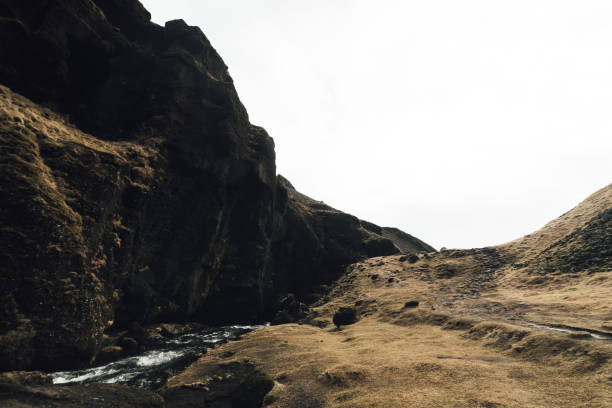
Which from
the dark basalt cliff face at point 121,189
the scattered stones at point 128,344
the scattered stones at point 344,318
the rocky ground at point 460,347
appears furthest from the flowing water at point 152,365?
the scattered stones at point 344,318

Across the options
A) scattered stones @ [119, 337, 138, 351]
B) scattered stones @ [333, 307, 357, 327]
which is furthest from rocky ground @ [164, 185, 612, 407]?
scattered stones @ [119, 337, 138, 351]

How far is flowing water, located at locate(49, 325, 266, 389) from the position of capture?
77.3 ft

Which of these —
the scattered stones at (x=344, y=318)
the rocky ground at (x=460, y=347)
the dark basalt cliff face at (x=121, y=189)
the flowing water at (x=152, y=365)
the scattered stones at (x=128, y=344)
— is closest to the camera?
the rocky ground at (x=460, y=347)

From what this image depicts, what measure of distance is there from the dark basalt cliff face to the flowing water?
189 cm

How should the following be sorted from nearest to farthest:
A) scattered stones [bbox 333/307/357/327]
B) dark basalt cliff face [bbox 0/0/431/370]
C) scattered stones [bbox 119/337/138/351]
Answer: dark basalt cliff face [bbox 0/0/431/370] < scattered stones [bbox 119/337/138/351] < scattered stones [bbox 333/307/357/327]

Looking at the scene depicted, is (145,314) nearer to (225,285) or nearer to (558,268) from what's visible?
(225,285)

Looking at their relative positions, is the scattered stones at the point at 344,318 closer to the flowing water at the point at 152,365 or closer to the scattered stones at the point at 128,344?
the flowing water at the point at 152,365

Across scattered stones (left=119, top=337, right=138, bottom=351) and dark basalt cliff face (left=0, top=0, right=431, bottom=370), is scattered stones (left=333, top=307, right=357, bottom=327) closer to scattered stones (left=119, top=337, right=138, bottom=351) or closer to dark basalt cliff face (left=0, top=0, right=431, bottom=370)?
dark basalt cliff face (left=0, top=0, right=431, bottom=370)

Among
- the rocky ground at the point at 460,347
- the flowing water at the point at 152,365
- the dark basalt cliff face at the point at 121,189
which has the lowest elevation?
the flowing water at the point at 152,365

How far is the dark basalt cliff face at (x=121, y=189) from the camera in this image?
74.9 ft

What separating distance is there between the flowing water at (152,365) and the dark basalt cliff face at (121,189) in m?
1.89

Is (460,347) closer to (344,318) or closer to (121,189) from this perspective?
(344,318)

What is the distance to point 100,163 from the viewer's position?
31172 millimetres

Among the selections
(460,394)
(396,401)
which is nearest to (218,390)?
(396,401)
